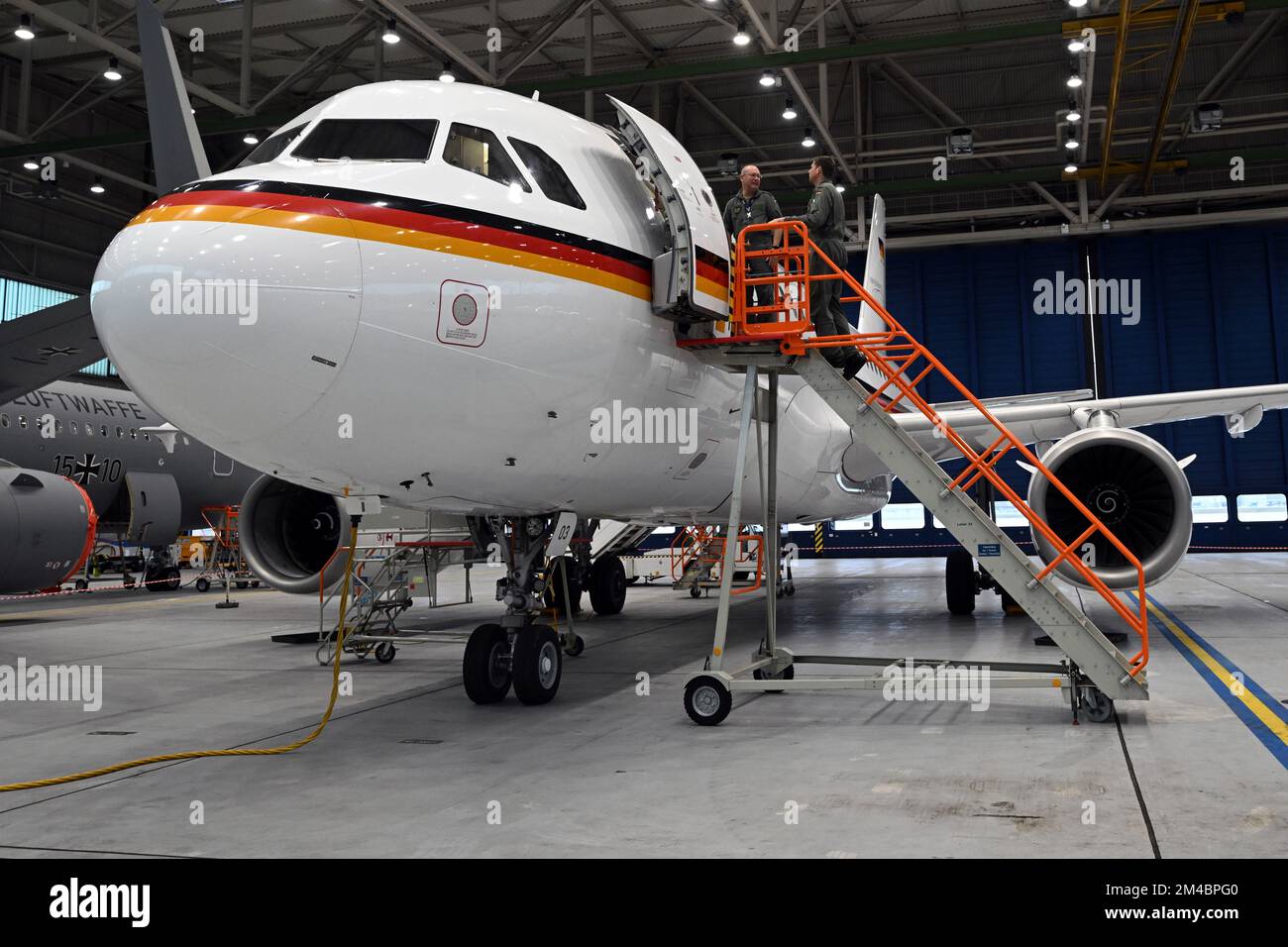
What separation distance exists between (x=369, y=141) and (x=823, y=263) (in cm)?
335

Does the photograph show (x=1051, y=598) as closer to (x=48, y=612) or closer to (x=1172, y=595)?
(x=1172, y=595)

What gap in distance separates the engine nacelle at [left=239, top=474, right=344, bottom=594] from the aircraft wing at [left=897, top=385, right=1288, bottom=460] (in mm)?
6002

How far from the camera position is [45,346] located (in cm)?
1164

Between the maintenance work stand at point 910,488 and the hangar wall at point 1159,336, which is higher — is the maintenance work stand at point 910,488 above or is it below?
below

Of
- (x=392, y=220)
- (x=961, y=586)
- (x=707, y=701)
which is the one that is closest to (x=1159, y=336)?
(x=961, y=586)

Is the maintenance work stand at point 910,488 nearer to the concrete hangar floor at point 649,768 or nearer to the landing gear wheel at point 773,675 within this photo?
the concrete hangar floor at point 649,768

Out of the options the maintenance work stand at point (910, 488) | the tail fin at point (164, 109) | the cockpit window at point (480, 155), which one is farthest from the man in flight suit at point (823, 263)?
the tail fin at point (164, 109)

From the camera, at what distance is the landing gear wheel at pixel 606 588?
15430 millimetres

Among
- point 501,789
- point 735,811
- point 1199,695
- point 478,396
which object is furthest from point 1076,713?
point 478,396

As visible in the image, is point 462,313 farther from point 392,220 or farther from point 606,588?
point 606,588

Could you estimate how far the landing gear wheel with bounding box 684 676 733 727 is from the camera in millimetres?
6285

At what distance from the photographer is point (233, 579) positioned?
24.9m

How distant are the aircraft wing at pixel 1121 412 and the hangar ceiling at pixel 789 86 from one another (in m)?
9.97

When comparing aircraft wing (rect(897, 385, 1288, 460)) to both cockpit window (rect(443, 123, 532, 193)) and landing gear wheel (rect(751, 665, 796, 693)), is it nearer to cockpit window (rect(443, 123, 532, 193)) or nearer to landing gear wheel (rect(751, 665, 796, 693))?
landing gear wheel (rect(751, 665, 796, 693))
